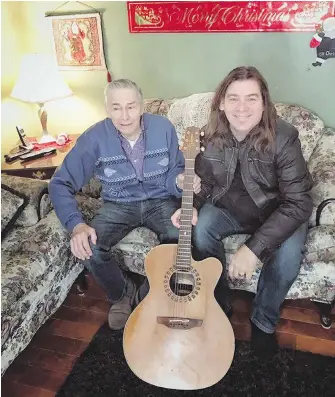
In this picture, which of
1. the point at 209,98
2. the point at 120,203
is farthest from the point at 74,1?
the point at 120,203

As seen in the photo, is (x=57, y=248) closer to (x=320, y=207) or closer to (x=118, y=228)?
(x=118, y=228)

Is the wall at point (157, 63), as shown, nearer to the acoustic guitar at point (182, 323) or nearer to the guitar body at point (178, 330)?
the acoustic guitar at point (182, 323)

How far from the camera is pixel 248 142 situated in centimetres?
168

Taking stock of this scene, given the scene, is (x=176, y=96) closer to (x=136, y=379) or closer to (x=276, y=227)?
(x=276, y=227)

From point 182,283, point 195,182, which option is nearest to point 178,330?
point 182,283

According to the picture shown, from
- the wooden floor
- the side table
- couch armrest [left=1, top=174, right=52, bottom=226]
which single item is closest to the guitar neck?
the wooden floor

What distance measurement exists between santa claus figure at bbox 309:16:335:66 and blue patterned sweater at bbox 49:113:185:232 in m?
0.86

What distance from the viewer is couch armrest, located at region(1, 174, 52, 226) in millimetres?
1920

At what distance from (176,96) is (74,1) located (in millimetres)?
770

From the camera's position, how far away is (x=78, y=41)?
2.57 m

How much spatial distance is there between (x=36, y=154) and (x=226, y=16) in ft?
4.01

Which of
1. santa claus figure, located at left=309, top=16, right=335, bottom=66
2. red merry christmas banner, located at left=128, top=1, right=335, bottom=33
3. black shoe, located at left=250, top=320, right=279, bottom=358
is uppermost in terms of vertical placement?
red merry christmas banner, located at left=128, top=1, right=335, bottom=33

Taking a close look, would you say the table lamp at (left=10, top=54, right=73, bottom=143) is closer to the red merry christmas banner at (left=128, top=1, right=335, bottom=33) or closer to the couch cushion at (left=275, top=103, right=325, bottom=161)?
the red merry christmas banner at (left=128, top=1, right=335, bottom=33)

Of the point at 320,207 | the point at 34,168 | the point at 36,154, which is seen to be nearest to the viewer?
the point at 320,207
